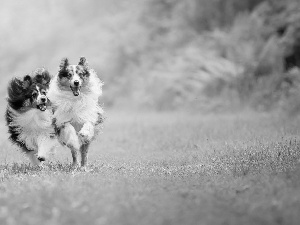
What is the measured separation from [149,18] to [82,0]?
1293 centimetres

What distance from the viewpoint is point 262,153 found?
10.4 metres

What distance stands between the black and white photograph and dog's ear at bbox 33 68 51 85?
3 cm

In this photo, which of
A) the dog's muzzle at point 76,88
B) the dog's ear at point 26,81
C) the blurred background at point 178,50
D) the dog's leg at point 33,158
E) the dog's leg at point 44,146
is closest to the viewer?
the dog's muzzle at point 76,88

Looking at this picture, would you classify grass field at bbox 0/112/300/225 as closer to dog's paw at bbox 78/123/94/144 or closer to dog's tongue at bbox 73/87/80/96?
dog's paw at bbox 78/123/94/144

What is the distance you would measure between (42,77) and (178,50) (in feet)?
64.7

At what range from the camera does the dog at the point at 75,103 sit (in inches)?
413

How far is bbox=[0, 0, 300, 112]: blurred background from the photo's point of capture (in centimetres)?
2372

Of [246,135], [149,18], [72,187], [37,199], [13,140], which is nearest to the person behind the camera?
[37,199]

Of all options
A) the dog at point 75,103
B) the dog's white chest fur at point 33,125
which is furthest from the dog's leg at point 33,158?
the dog at point 75,103

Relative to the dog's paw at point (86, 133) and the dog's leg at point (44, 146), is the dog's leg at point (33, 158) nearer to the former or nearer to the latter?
the dog's leg at point (44, 146)

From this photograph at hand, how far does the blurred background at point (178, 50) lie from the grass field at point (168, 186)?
7.85 meters

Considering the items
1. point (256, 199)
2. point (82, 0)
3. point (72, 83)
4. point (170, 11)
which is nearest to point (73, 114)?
point (72, 83)

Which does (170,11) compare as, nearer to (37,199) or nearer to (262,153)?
(262,153)

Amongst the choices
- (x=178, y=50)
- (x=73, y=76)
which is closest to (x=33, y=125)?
(x=73, y=76)
